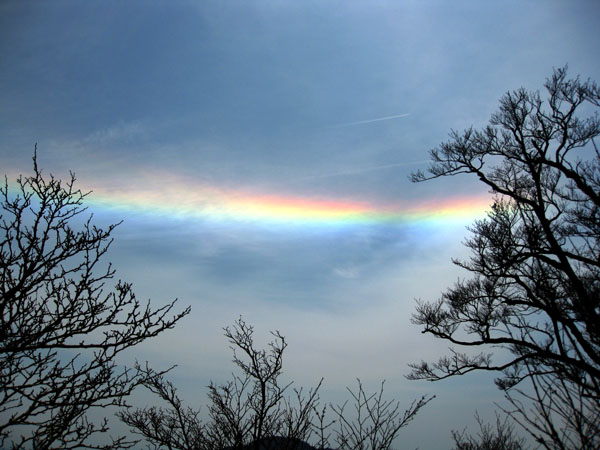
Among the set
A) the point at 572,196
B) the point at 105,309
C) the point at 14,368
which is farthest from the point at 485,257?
the point at 14,368

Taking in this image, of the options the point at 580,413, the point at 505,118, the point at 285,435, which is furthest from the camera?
the point at 505,118

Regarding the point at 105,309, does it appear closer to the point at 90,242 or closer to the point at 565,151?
the point at 90,242

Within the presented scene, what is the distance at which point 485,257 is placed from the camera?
9.90 m

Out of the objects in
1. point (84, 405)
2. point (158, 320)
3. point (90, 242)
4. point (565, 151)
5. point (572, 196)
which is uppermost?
point (565, 151)

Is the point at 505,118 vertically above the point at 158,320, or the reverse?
the point at 505,118

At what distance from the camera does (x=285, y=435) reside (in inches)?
264

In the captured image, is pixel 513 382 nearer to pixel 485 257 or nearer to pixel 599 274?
pixel 485 257

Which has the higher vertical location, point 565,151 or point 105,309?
point 565,151

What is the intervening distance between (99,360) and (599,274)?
7368 mm

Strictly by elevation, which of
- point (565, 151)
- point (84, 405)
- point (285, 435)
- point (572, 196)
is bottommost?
point (285, 435)

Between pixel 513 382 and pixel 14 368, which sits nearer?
pixel 14 368

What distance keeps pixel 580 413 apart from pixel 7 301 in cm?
607

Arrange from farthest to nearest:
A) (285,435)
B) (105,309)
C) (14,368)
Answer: (285,435) < (105,309) < (14,368)

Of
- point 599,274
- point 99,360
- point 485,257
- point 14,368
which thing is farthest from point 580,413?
point 485,257
